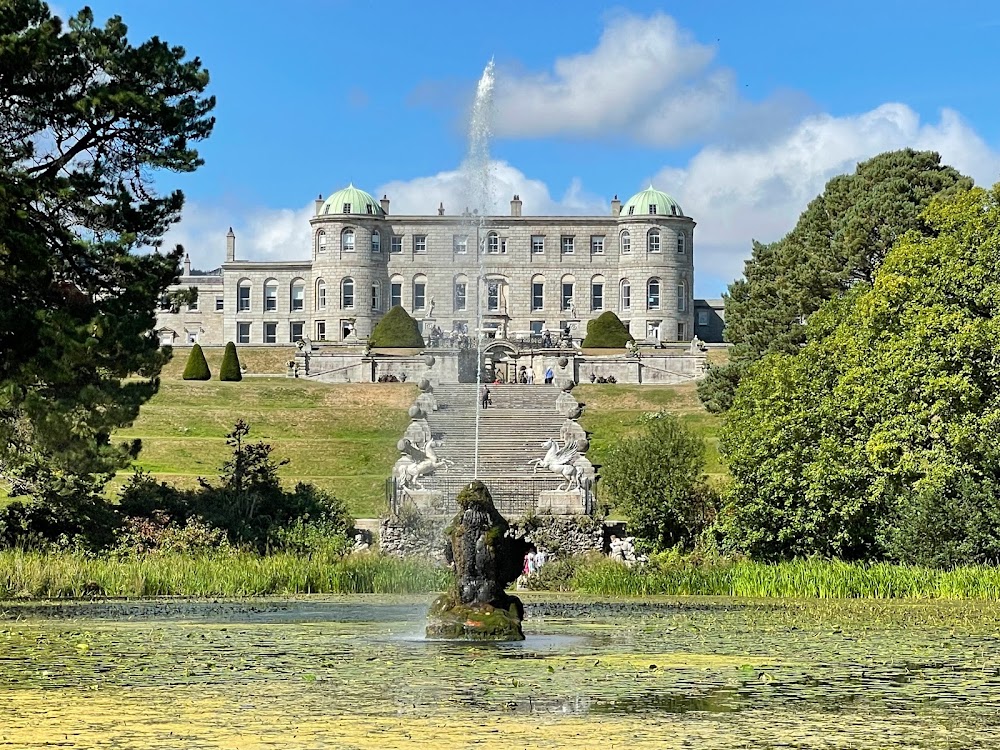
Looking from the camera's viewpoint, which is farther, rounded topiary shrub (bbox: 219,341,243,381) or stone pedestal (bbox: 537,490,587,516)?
rounded topiary shrub (bbox: 219,341,243,381)

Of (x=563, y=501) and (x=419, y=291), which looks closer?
(x=563, y=501)

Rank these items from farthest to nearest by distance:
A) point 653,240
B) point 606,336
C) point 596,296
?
point 596,296
point 653,240
point 606,336

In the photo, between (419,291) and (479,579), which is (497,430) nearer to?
(479,579)

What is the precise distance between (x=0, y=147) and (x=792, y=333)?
20444 mm

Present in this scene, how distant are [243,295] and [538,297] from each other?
17.1 metres

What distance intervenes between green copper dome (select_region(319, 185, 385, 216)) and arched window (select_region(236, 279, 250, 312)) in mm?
6253

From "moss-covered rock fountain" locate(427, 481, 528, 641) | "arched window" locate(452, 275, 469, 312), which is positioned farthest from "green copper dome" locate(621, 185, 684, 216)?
"moss-covered rock fountain" locate(427, 481, 528, 641)

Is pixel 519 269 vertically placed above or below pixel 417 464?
above

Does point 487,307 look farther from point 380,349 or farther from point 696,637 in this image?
point 696,637

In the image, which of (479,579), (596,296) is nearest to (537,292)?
(596,296)

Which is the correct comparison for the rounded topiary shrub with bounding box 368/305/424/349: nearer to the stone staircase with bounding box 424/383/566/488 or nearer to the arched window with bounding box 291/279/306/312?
the arched window with bounding box 291/279/306/312

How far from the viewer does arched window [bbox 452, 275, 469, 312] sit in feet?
288

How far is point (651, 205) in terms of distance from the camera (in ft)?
282

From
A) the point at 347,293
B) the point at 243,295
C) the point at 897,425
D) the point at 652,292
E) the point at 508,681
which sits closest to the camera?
the point at 508,681
